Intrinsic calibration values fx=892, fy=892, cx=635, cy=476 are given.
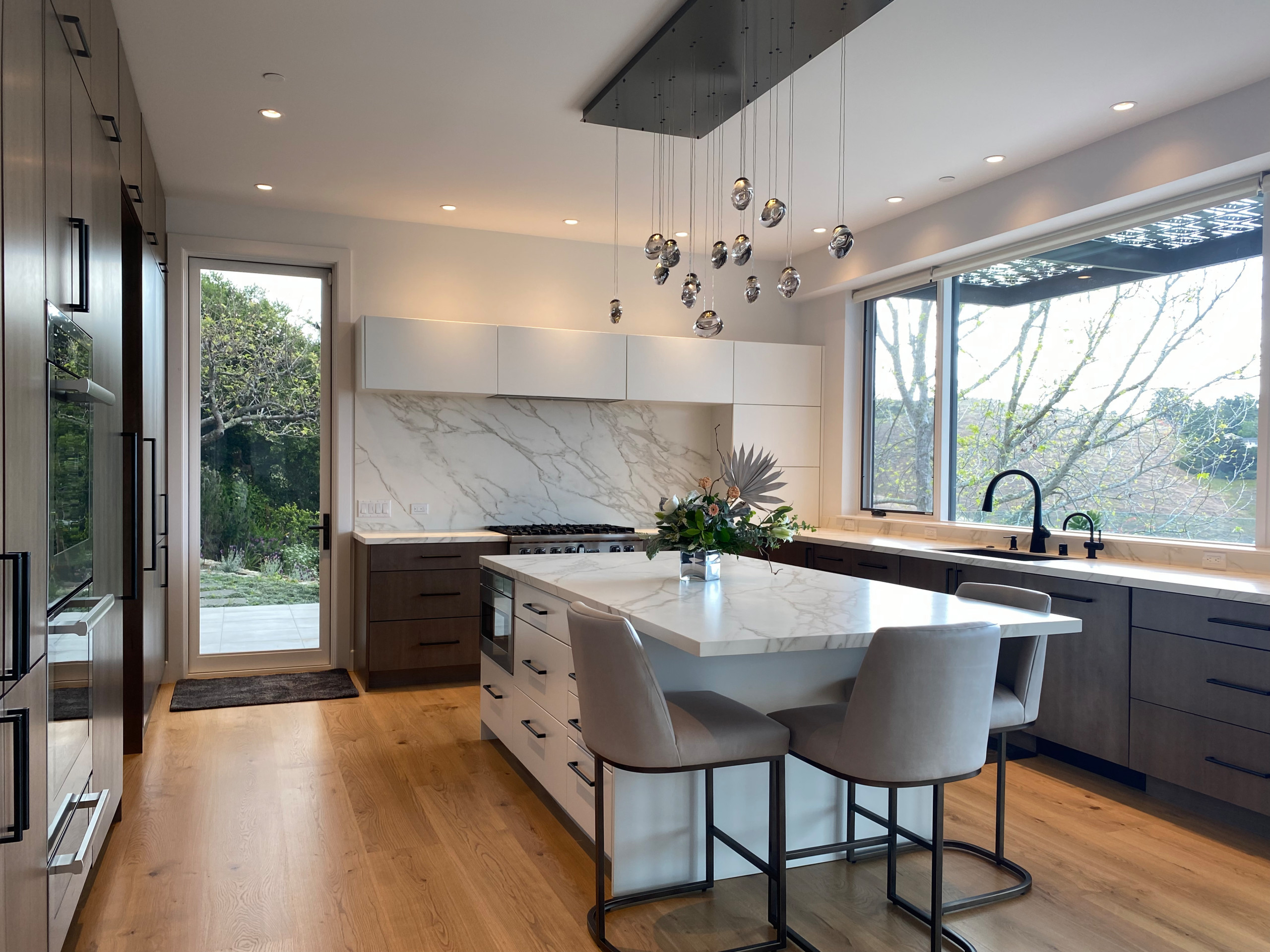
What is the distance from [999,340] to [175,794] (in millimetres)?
4440

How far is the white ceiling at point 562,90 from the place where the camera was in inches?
115

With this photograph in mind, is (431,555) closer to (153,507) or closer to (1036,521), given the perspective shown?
(153,507)

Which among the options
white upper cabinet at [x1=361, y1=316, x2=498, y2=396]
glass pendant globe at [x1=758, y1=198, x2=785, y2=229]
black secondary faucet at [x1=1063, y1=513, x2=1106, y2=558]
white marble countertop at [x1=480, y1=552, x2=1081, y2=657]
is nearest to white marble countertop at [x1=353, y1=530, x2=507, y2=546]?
white upper cabinet at [x1=361, y1=316, x2=498, y2=396]

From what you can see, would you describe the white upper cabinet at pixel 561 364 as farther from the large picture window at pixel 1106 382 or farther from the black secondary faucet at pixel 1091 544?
the black secondary faucet at pixel 1091 544

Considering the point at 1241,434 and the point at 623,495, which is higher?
the point at 1241,434

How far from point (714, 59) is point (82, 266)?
2094 millimetres

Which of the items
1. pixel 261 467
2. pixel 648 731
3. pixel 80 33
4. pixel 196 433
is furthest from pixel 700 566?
pixel 196 433

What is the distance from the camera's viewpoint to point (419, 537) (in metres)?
4.93

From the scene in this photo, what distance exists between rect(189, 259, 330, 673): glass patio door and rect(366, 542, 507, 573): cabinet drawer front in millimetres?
712

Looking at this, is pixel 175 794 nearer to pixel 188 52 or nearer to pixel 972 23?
pixel 188 52

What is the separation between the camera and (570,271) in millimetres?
5797

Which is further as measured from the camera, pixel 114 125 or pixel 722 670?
pixel 114 125

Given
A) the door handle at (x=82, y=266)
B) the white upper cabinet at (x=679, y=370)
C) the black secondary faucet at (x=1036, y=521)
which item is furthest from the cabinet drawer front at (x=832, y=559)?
the door handle at (x=82, y=266)

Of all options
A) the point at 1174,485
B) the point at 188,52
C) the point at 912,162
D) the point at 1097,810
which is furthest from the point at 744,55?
the point at 1097,810
